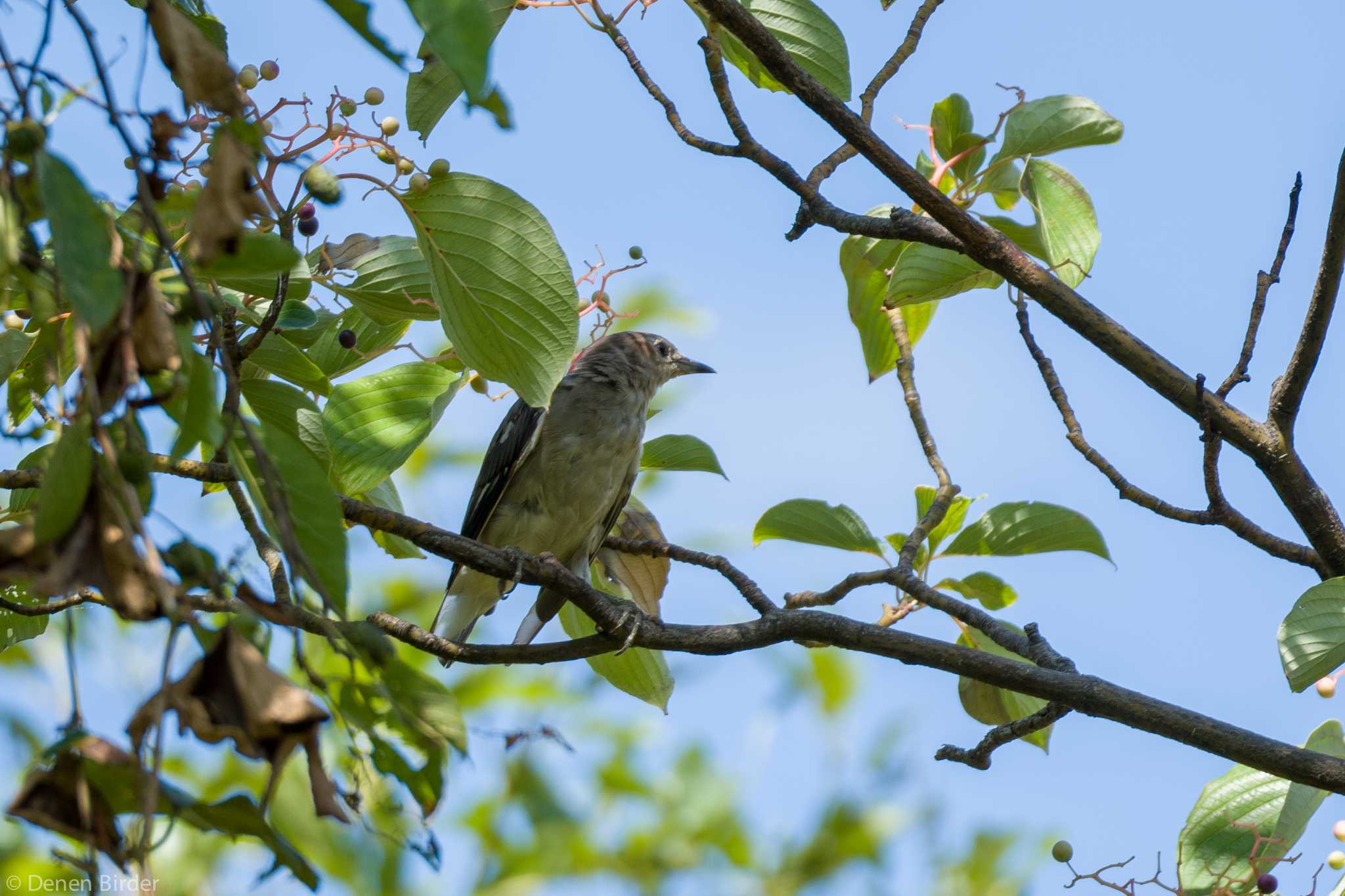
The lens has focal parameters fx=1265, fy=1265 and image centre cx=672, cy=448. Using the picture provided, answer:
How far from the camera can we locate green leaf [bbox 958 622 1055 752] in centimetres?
425

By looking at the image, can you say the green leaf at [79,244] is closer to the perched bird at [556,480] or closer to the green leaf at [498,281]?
the green leaf at [498,281]

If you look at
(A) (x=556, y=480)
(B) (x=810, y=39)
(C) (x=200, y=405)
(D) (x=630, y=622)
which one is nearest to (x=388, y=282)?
(D) (x=630, y=622)

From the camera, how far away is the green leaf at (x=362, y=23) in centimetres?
149

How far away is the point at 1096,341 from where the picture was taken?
3.46 meters

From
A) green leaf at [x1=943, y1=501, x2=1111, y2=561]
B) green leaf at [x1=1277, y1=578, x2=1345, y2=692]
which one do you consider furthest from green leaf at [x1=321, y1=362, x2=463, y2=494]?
green leaf at [x1=1277, y1=578, x2=1345, y2=692]

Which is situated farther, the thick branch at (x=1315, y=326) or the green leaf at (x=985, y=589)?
the green leaf at (x=985, y=589)

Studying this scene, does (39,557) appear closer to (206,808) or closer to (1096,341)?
(206,808)

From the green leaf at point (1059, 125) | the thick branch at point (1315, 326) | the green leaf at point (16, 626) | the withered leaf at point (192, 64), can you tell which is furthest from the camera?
the green leaf at point (1059, 125)

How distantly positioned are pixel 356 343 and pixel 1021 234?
214 centimetres

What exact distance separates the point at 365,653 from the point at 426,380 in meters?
2.28

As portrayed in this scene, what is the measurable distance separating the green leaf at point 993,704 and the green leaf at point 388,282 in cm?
210

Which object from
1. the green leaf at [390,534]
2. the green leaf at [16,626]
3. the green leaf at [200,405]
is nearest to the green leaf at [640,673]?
the green leaf at [390,534]

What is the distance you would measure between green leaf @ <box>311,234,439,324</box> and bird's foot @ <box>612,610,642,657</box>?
1028 millimetres

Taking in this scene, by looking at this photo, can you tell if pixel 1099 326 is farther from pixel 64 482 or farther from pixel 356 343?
pixel 64 482
